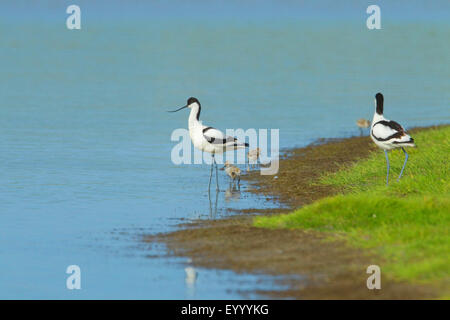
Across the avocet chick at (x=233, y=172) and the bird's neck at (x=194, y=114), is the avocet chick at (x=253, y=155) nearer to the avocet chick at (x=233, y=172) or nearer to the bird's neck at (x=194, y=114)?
the avocet chick at (x=233, y=172)

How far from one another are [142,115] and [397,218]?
1675cm

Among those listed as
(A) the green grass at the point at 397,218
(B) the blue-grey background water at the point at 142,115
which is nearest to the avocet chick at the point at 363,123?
(B) the blue-grey background water at the point at 142,115

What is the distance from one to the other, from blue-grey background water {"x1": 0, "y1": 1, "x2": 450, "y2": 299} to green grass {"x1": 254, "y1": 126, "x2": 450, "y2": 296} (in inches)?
61.9

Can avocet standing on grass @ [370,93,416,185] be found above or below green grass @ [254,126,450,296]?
above

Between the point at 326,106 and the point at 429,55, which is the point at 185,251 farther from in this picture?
the point at 429,55

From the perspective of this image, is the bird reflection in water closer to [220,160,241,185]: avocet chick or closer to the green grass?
the green grass

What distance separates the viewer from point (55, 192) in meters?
16.1

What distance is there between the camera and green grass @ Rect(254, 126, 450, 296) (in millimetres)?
10180

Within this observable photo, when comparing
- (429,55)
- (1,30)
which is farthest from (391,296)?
(1,30)

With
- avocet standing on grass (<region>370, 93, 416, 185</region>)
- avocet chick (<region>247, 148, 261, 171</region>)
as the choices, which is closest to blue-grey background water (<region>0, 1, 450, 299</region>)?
avocet chick (<region>247, 148, 261, 171</region>)

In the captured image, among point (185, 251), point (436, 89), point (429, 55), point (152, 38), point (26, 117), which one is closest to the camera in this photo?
point (185, 251)

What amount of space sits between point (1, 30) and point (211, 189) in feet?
182

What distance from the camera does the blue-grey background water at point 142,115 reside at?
11.3 m
